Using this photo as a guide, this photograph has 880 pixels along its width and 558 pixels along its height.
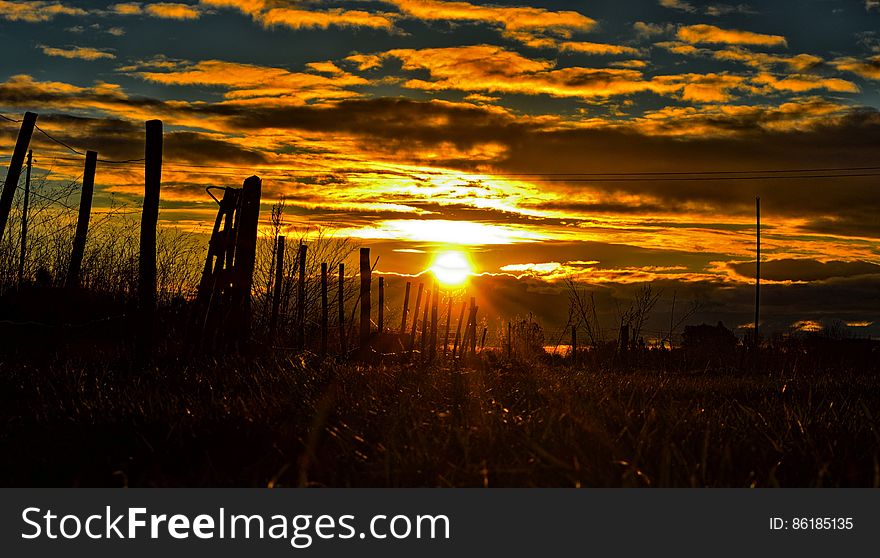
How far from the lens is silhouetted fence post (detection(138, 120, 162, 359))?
11141 millimetres

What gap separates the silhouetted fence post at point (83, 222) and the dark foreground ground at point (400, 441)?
4.57m

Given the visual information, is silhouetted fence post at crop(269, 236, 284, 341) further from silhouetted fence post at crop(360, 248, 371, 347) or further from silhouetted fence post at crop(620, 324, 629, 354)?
silhouetted fence post at crop(620, 324, 629, 354)

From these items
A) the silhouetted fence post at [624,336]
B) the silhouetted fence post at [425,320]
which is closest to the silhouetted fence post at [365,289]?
the silhouetted fence post at [425,320]

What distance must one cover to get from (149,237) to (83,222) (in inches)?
102

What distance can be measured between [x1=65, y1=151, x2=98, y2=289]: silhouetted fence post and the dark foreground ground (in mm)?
4571

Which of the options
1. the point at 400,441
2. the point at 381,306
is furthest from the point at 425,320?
the point at 400,441

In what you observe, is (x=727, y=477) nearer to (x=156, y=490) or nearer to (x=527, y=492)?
(x=527, y=492)

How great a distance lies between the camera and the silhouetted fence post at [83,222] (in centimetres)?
1262

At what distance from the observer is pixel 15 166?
11.9m

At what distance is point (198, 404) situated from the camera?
264 inches

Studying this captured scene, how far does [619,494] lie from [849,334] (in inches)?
1414

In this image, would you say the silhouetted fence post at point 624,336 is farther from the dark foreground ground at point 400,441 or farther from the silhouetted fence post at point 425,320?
the dark foreground ground at point 400,441

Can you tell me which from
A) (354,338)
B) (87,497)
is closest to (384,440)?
(87,497)

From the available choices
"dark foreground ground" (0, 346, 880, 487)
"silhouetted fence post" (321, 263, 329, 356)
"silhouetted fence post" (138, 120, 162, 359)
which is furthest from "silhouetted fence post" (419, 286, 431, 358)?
"dark foreground ground" (0, 346, 880, 487)
